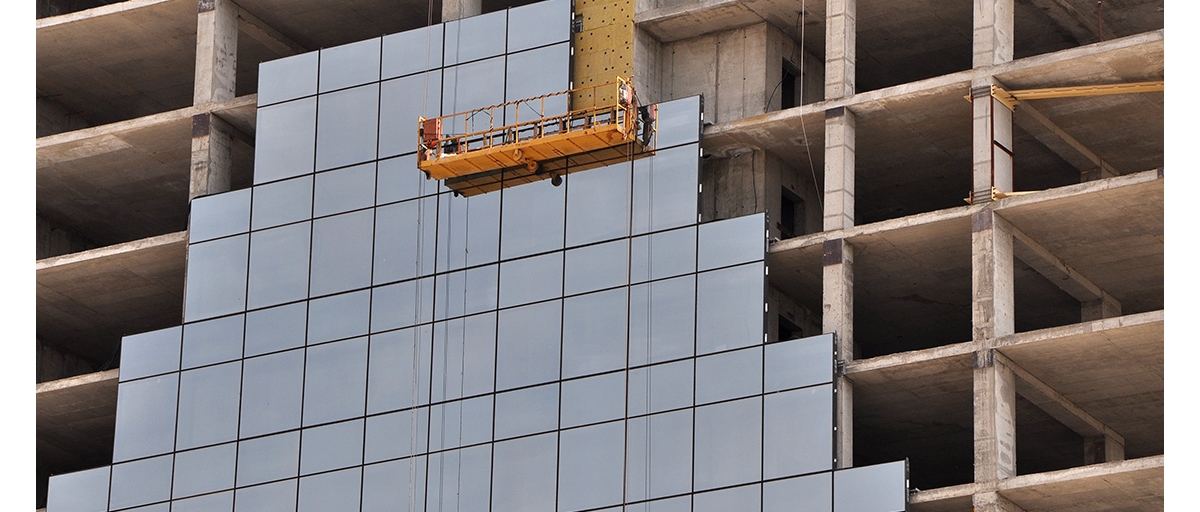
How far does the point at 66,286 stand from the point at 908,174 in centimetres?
2436

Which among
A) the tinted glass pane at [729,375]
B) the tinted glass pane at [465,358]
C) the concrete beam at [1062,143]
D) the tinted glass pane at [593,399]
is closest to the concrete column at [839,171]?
the concrete beam at [1062,143]

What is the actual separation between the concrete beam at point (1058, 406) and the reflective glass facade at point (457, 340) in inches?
188

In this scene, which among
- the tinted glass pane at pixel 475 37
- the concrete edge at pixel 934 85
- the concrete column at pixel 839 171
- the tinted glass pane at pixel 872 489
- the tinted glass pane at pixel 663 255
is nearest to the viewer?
the tinted glass pane at pixel 872 489

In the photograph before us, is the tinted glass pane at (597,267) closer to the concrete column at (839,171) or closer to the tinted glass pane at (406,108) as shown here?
the concrete column at (839,171)

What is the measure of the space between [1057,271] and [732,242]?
853 centimetres

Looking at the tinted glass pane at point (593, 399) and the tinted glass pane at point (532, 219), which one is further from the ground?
the tinted glass pane at point (532, 219)

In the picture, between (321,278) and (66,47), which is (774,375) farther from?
(66,47)

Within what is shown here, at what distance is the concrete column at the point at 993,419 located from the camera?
194ft

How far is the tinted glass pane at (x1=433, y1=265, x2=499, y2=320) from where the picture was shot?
213 ft

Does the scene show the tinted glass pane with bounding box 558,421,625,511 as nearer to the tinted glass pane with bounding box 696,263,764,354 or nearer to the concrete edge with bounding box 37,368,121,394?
the tinted glass pane with bounding box 696,263,764,354

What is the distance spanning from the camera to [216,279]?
69.0m

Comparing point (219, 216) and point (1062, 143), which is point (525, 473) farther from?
point (1062, 143)

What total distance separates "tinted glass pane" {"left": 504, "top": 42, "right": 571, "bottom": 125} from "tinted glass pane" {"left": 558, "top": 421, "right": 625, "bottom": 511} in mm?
8806

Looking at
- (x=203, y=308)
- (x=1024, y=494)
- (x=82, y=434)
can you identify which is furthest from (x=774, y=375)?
(x=82, y=434)
